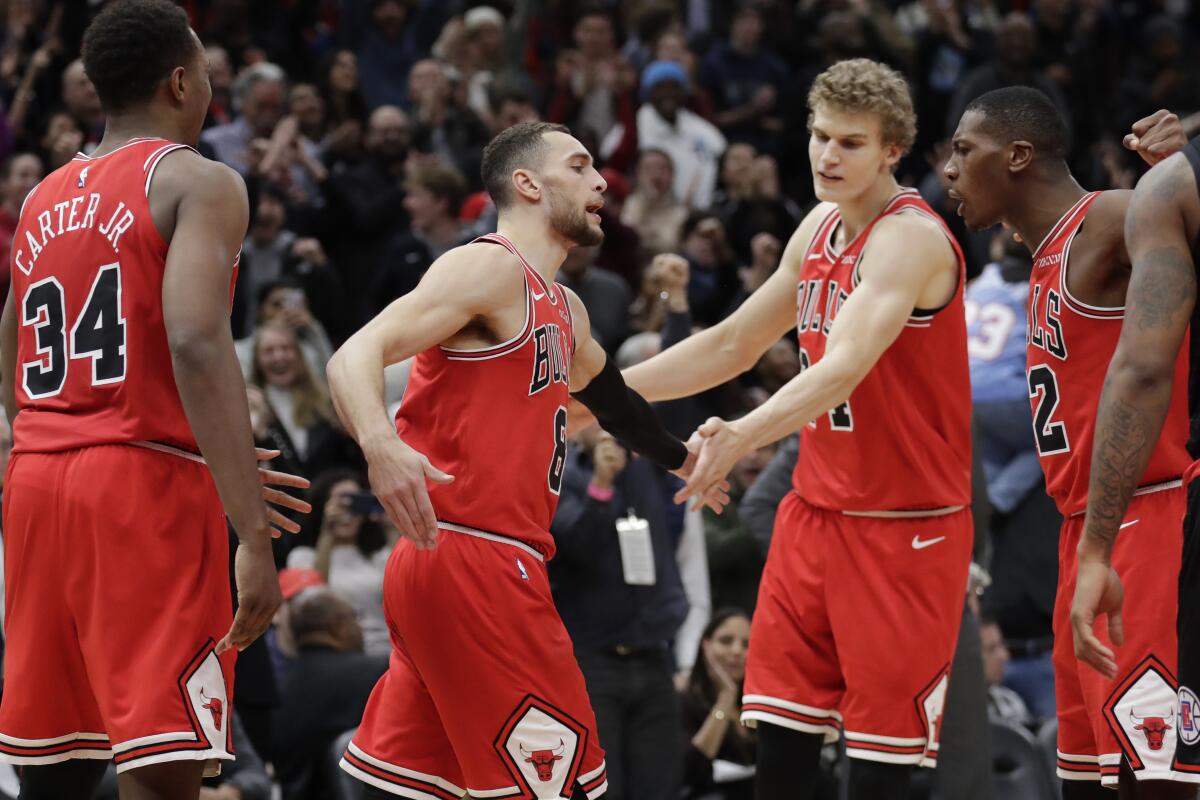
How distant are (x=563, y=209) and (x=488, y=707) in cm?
159

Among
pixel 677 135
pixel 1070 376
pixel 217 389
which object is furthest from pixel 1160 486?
pixel 677 135

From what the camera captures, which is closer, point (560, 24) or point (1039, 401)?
point (1039, 401)

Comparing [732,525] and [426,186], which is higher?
[426,186]

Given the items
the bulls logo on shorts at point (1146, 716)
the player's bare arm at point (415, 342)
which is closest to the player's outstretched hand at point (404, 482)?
the player's bare arm at point (415, 342)

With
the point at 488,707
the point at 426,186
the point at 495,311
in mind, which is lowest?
the point at 488,707

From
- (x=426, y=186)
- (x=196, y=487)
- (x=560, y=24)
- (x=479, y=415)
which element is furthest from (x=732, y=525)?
(x=560, y=24)

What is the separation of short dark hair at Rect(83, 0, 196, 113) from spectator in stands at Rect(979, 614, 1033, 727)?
18.3 ft

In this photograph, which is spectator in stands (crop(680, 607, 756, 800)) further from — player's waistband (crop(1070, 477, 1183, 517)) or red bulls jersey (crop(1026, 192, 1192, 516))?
player's waistband (crop(1070, 477, 1183, 517))

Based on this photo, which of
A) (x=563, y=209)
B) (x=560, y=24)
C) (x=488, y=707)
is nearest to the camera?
(x=488, y=707)

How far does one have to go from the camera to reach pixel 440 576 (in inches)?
201

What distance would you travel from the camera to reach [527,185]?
5492 mm

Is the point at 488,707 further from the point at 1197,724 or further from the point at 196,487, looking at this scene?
the point at 1197,724

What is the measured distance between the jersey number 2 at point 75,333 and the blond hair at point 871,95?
265 cm

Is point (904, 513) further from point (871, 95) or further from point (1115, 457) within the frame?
point (1115, 457)
